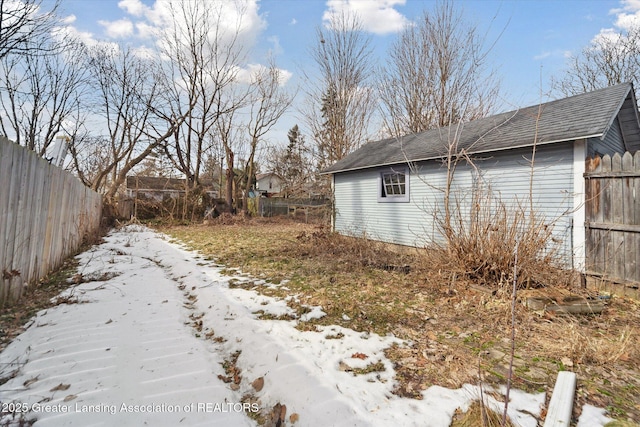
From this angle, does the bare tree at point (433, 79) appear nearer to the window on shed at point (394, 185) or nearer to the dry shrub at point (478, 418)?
the window on shed at point (394, 185)

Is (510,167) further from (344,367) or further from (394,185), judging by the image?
(344,367)

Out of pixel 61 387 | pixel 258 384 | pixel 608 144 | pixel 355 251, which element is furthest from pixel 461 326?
pixel 608 144

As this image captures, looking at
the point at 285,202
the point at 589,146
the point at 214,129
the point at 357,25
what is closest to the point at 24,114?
the point at 214,129

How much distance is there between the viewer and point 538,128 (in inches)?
230

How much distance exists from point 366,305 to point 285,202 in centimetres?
1725

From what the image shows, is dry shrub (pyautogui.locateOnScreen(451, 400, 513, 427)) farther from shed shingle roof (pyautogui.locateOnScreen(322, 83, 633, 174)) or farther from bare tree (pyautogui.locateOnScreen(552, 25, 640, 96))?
bare tree (pyautogui.locateOnScreen(552, 25, 640, 96))

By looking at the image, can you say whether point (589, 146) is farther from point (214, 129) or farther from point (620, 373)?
point (214, 129)

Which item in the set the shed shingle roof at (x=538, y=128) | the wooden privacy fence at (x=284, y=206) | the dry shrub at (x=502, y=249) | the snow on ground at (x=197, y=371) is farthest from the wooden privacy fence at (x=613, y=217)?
the wooden privacy fence at (x=284, y=206)

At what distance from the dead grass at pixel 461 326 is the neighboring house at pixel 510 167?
3.66ft

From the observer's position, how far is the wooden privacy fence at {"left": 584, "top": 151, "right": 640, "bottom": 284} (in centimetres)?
420

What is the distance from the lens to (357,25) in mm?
16062

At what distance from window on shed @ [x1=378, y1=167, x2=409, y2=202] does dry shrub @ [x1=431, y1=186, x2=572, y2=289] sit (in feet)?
11.9

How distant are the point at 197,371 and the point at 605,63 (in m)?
24.1

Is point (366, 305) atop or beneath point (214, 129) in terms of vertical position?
beneath
